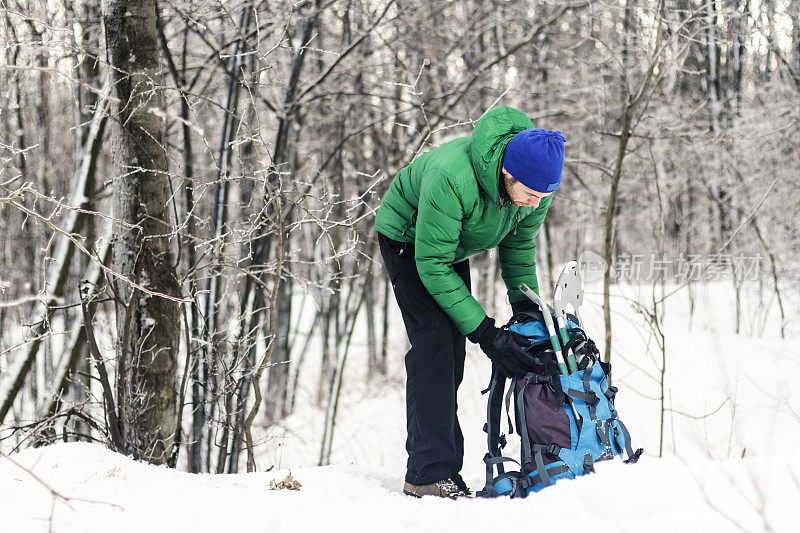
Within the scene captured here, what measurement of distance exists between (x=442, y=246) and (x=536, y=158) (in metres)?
0.53

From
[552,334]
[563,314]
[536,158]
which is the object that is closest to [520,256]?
[563,314]

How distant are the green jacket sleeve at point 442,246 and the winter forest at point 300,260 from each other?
0.86 m

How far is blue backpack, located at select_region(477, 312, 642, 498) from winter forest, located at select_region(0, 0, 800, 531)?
0.37 meters

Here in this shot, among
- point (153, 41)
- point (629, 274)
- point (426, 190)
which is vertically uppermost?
point (153, 41)

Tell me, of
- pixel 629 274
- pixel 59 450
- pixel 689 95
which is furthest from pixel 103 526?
pixel 689 95

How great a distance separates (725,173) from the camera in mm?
11000

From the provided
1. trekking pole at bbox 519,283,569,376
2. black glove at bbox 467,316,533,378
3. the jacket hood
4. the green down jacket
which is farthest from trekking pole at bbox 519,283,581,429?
the jacket hood

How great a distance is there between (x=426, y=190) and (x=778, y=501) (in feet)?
5.44

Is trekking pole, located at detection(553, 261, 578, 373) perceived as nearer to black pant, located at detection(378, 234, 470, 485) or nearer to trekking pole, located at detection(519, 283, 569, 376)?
trekking pole, located at detection(519, 283, 569, 376)

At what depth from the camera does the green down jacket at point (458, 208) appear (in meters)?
2.77

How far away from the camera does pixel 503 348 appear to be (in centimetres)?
285

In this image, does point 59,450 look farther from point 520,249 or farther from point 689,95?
point 689,95

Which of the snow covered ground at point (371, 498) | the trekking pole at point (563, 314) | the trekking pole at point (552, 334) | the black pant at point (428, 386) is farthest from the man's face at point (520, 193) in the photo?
the snow covered ground at point (371, 498)

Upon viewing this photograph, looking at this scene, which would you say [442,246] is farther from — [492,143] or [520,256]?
[520,256]
